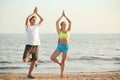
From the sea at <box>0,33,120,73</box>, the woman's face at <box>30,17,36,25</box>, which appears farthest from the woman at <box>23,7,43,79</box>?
the sea at <box>0,33,120,73</box>

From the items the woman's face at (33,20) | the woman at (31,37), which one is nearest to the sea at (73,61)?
the woman at (31,37)

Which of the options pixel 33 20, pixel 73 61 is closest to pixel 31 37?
pixel 33 20

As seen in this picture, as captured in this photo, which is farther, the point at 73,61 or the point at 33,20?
the point at 73,61

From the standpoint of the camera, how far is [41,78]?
927cm

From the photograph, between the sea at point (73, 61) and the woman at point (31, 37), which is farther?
the sea at point (73, 61)

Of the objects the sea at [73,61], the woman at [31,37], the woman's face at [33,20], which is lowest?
the sea at [73,61]

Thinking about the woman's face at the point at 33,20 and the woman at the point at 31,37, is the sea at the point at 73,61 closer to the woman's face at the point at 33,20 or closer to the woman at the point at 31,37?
the woman at the point at 31,37

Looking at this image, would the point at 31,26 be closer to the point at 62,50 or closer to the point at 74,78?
the point at 62,50

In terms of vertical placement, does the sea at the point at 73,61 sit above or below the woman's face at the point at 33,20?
below

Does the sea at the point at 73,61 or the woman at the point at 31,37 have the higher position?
the woman at the point at 31,37

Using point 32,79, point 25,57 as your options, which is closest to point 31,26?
Result: point 25,57

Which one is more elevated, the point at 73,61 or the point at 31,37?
the point at 31,37

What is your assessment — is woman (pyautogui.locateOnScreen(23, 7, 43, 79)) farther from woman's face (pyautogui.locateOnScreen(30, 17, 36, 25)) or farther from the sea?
the sea

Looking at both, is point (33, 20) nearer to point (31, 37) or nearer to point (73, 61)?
point (31, 37)
